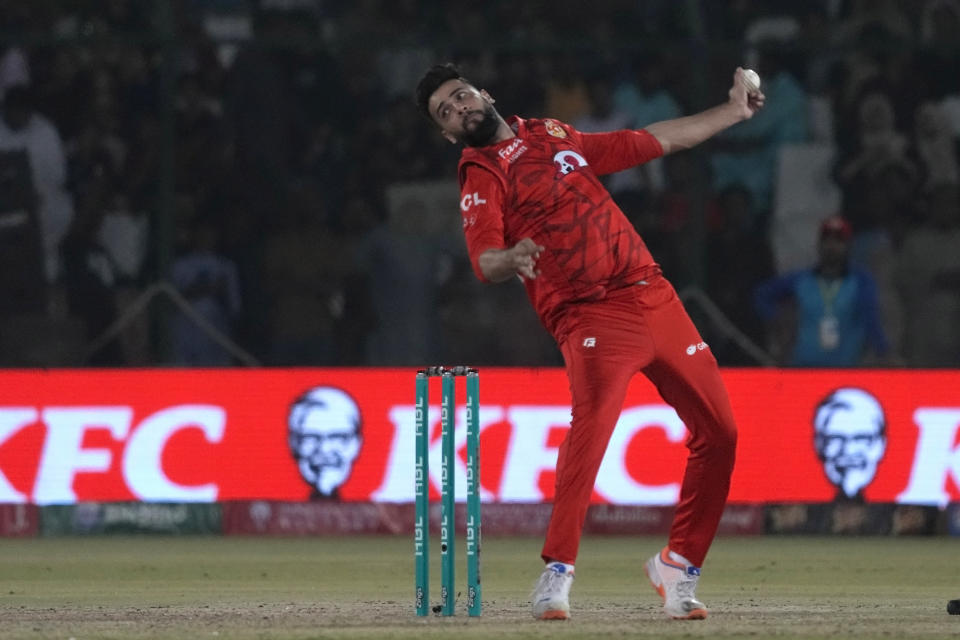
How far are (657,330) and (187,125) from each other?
830 centimetres

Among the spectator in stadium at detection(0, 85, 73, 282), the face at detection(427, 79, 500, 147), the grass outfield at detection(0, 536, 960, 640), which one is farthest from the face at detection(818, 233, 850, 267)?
the face at detection(427, 79, 500, 147)

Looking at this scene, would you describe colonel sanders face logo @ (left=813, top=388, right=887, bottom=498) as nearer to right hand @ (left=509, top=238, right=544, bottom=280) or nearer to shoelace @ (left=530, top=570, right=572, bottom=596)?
shoelace @ (left=530, top=570, right=572, bottom=596)

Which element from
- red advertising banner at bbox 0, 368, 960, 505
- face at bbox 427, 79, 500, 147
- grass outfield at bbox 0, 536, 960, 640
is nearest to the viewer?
grass outfield at bbox 0, 536, 960, 640

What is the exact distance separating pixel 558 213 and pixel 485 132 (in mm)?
384

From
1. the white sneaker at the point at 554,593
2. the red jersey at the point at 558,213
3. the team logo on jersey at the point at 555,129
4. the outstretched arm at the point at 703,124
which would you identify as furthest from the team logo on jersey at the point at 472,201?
the white sneaker at the point at 554,593

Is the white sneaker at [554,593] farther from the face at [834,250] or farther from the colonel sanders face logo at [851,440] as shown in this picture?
the face at [834,250]

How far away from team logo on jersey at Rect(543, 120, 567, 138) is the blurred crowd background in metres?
6.63

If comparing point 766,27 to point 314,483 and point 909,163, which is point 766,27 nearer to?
point 909,163

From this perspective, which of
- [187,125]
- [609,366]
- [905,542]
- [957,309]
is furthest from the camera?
[187,125]

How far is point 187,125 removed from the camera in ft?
45.7

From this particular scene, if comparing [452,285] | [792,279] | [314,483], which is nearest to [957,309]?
[792,279]

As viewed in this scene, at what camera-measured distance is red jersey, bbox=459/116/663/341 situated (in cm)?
626

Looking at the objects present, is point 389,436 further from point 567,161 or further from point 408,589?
point 567,161

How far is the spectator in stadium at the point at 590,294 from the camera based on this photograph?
20.2 ft
